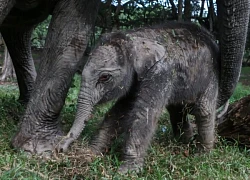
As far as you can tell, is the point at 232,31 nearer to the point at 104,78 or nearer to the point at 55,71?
the point at 104,78

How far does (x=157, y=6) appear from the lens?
1182 cm

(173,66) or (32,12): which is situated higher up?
(32,12)

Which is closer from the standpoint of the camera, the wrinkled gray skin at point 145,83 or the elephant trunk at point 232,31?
the wrinkled gray skin at point 145,83

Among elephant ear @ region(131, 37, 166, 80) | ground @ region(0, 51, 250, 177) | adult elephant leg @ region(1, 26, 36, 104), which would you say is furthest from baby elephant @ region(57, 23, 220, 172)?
adult elephant leg @ region(1, 26, 36, 104)

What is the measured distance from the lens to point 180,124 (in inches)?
180

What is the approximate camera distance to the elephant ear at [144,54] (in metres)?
3.67

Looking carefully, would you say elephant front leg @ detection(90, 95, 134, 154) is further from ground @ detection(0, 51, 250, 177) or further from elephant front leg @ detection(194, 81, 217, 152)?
elephant front leg @ detection(194, 81, 217, 152)

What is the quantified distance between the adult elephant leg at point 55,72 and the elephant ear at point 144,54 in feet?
1.92

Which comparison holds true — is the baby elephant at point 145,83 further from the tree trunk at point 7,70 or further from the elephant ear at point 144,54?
the tree trunk at point 7,70

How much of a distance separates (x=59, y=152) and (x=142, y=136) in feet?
2.09

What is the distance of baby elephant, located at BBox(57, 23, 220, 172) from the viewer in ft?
11.6

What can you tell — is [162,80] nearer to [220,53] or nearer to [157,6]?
[220,53]

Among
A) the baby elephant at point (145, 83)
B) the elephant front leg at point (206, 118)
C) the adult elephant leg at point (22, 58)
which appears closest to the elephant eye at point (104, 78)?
the baby elephant at point (145, 83)

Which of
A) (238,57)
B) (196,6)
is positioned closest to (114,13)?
(196,6)
